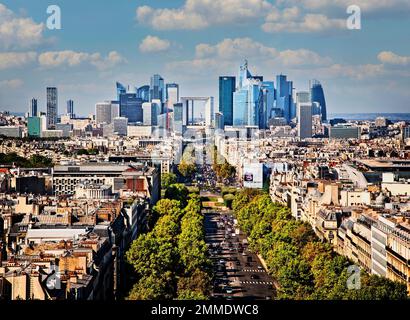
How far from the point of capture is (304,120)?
8238 cm

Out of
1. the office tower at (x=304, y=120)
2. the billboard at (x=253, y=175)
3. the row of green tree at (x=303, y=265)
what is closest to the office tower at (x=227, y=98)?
the office tower at (x=304, y=120)

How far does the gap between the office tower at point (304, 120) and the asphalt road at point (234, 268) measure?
143ft

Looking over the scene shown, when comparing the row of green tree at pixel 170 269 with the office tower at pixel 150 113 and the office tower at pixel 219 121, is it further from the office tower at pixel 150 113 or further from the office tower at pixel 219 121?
the office tower at pixel 219 121

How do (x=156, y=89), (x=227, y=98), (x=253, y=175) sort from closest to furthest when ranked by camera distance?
(x=253, y=175) → (x=156, y=89) → (x=227, y=98)

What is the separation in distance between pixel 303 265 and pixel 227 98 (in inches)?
2354

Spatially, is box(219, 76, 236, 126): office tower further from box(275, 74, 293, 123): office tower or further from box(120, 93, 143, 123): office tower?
box(120, 93, 143, 123): office tower

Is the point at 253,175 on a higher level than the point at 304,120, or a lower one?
lower

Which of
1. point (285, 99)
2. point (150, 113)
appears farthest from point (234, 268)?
point (150, 113)

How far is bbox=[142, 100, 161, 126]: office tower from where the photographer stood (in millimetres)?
71844

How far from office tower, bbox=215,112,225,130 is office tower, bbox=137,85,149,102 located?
15792 millimetres

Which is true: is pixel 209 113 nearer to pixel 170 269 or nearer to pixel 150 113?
pixel 150 113

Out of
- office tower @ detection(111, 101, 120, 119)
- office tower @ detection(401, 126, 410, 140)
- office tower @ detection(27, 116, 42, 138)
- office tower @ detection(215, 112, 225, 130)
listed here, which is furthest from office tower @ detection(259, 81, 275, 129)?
office tower @ detection(27, 116, 42, 138)

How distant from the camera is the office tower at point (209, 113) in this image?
78.5m

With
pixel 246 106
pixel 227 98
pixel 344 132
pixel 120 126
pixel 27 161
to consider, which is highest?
pixel 227 98
